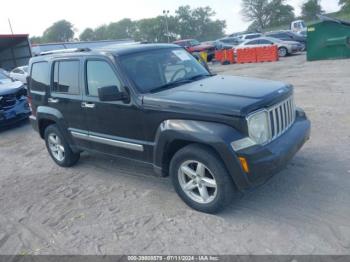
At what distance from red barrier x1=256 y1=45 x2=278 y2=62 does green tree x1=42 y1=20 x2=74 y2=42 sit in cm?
10396

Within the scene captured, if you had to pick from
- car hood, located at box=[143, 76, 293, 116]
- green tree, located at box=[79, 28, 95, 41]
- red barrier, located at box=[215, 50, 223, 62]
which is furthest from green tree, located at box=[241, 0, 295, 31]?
car hood, located at box=[143, 76, 293, 116]

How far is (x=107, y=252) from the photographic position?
360cm

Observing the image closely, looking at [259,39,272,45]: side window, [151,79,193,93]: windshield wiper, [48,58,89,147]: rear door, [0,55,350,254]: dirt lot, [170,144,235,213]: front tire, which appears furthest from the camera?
[259,39,272,45]: side window

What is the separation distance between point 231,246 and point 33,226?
95.8 inches

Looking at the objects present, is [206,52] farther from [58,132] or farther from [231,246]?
[231,246]

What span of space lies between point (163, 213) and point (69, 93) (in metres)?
2.43

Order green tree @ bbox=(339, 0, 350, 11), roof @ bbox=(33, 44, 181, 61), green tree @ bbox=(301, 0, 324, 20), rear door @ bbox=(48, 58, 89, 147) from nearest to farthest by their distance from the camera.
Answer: roof @ bbox=(33, 44, 181, 61), rear door @ bbox=(48, 58, 89, 147), green tree @ bbox=(339, 0, 350, 11), green tree @ bbox=(301, 0, 324, 20)

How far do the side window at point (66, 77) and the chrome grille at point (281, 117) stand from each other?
2.87 meters

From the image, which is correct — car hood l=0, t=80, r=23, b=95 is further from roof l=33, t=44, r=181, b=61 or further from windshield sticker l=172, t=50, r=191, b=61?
windshield sticker l=172, t=50, r=191, b=61

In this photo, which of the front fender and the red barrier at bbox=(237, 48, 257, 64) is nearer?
the front fender

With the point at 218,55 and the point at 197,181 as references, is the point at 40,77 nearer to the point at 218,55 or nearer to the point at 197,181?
the point at 197,181

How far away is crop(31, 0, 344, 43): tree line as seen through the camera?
90.6 m

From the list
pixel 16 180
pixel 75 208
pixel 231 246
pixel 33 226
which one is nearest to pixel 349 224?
pixel 231 246

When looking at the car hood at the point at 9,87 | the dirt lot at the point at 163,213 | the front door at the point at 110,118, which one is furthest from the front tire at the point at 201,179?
the car hood at the point at 9,87
